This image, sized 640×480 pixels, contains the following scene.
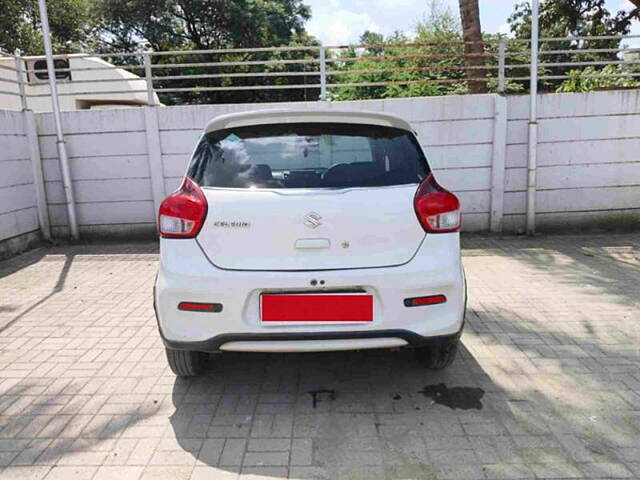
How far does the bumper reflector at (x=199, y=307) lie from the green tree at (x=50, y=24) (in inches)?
834

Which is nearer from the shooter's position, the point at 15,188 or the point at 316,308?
the point at 316,308

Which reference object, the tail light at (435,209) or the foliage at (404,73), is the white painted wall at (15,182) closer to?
the foliage at (404,73)

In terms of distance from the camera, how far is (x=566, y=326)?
3.99 meters

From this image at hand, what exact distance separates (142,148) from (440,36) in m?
14.9

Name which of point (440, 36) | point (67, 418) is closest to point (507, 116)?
point (67, 418)

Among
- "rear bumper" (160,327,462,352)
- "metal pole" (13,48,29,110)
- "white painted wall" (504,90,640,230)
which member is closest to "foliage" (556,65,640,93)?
"white painted wall" (504,90,640,230)

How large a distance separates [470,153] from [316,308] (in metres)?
5.12

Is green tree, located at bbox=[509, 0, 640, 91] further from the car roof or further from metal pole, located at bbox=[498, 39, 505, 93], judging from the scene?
the car roof

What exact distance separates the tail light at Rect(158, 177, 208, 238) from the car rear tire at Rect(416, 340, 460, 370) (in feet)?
5.06

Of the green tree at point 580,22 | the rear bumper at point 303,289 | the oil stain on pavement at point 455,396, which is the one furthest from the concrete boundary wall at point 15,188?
the green tree at point 580,22

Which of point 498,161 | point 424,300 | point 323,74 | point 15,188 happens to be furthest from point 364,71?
point 424,300

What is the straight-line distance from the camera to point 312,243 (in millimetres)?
2578

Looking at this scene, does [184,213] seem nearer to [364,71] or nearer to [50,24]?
[364,71]

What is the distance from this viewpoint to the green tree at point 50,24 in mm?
19266
